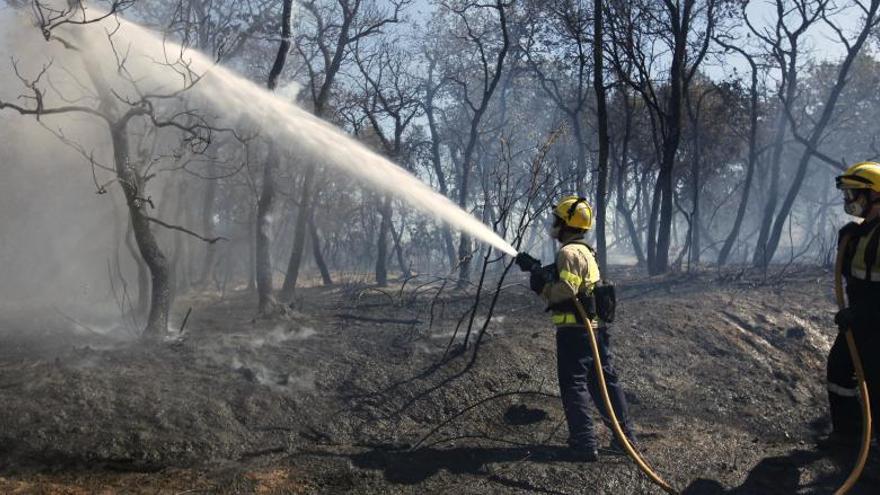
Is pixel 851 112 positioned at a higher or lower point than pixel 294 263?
higher

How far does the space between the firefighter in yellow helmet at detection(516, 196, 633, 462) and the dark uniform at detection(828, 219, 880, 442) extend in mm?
1660

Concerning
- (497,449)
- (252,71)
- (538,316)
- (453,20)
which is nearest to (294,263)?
(538,316)

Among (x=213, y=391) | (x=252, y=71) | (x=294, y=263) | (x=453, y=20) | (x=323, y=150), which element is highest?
(x=453, y=20)

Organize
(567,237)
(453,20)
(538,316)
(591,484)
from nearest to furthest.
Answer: (591,484), (567,237), (538,316), (453,20)

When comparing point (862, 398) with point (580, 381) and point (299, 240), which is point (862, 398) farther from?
point (299, 240)

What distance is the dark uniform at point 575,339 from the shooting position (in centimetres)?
532

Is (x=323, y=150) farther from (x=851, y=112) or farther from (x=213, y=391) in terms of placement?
(x=851, y=112)

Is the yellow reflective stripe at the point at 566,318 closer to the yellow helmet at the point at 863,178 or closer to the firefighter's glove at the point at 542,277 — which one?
the firefighter's glove at the point at 542,277

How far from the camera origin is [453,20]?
27.0 metres

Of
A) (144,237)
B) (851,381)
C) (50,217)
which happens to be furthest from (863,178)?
(50,217)

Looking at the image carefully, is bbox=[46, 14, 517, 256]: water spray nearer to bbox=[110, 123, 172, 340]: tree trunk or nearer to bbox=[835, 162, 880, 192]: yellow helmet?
bbox=[110, 123, 172, 340]: tree trunk

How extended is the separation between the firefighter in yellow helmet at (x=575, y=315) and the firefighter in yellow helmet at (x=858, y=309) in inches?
65.3

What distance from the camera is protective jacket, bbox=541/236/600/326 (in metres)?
5.30

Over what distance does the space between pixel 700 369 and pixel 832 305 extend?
4.57 meters
